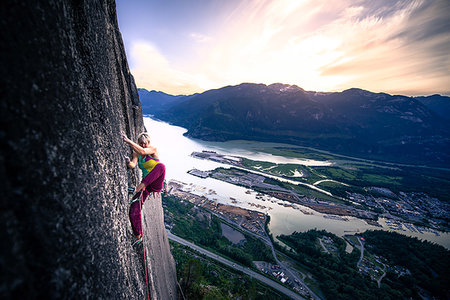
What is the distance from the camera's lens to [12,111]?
79 cm

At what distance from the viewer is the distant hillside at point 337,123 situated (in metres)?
100

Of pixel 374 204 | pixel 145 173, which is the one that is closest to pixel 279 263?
pixel 145 173

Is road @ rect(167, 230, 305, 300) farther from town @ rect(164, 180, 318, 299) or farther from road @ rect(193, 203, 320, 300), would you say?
road @ rect(193, 203, 320, 300)

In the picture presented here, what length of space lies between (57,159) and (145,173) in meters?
1.70

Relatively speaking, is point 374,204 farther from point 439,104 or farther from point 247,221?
point 439,104

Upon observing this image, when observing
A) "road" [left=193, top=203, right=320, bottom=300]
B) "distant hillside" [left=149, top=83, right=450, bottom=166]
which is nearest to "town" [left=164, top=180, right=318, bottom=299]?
"road" [left=193, top=203, right=320, bottom=300]

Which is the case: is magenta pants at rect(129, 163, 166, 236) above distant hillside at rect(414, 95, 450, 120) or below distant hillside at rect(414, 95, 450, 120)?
below

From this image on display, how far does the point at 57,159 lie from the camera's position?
1.09 meters

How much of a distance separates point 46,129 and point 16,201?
43cm

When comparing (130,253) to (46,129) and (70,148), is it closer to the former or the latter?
(70,148)

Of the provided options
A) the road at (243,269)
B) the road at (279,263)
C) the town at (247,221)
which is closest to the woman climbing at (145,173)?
the road at (243,269)

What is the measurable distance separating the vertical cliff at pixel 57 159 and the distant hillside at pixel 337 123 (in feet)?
302

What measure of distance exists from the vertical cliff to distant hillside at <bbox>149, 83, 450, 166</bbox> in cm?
9197

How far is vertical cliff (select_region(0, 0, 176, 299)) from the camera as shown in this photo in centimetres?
78
